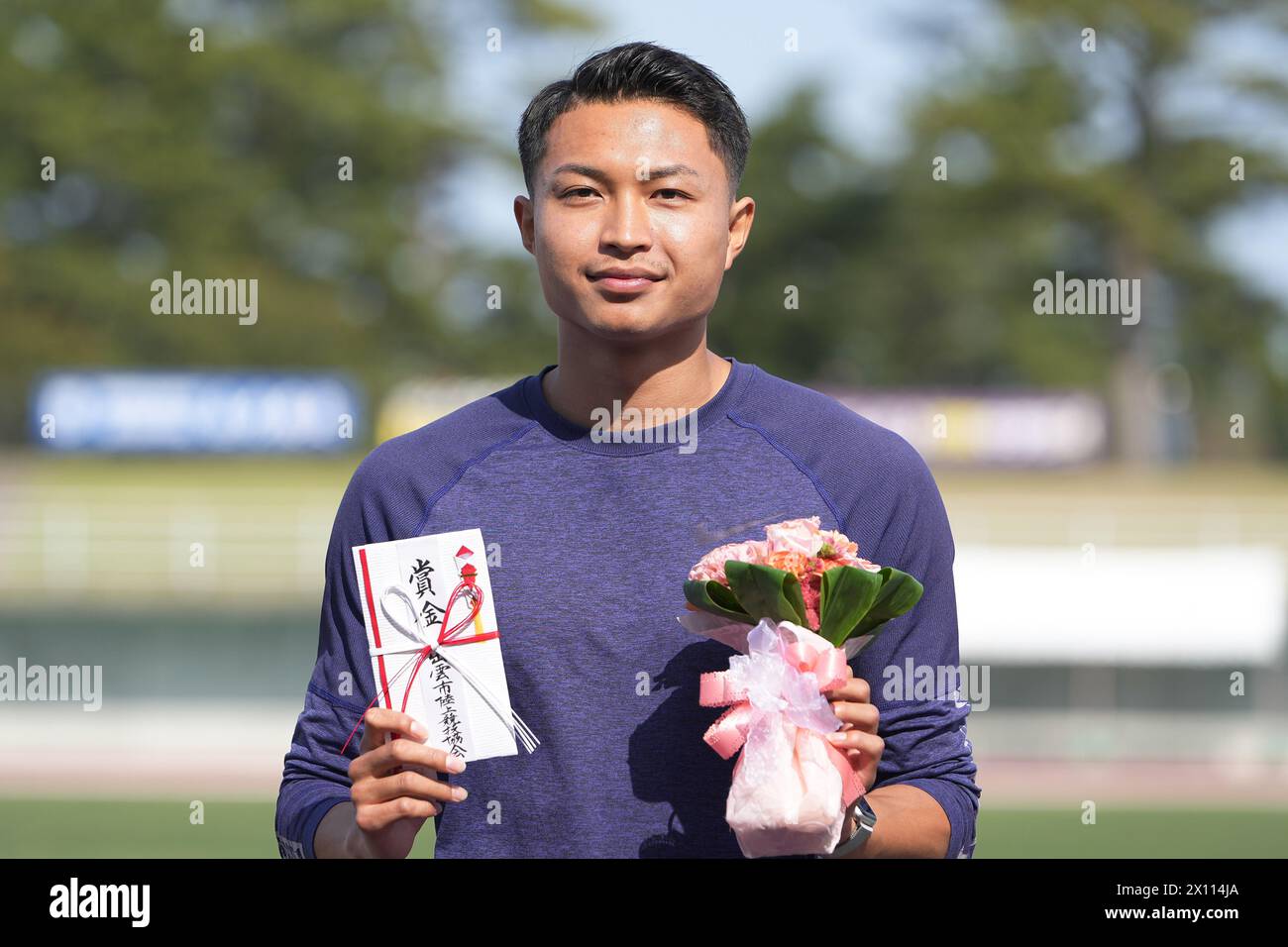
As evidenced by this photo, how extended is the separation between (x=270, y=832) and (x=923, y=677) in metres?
8.60

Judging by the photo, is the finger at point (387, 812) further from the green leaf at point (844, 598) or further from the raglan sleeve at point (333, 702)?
the green leaf at point (844, 598)

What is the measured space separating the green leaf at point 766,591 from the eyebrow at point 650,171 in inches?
25.0

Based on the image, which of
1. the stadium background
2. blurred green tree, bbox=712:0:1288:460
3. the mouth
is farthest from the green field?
blurred green tree, bbox=712:0:1288:460

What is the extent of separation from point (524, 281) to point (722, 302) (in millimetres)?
4817

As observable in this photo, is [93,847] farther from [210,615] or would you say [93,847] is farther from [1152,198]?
[1152,198]

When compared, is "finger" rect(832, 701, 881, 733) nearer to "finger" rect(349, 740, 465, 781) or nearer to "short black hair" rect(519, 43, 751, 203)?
"finger" rect(349, 740, 465, 781)

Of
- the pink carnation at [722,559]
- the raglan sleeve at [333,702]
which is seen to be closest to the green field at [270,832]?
the raglan sleeve at [333,702]

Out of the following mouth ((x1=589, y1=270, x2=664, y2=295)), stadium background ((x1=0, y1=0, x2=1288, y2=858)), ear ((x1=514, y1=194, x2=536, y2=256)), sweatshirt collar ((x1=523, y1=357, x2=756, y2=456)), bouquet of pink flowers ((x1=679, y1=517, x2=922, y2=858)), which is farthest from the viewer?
stadium background ((x1=0, y1=0, x2=1288, y2=858))

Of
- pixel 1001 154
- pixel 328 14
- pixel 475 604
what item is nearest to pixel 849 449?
pixel 475 604

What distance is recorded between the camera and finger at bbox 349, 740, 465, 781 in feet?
7.57

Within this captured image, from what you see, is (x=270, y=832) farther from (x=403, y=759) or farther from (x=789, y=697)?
(x=789, y=697)

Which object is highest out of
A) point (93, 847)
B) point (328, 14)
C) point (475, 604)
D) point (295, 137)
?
point (328, 14)

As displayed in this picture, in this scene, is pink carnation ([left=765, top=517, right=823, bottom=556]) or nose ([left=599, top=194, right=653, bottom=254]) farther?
nose ([left=599, top=194, right=653, bottom=254])
